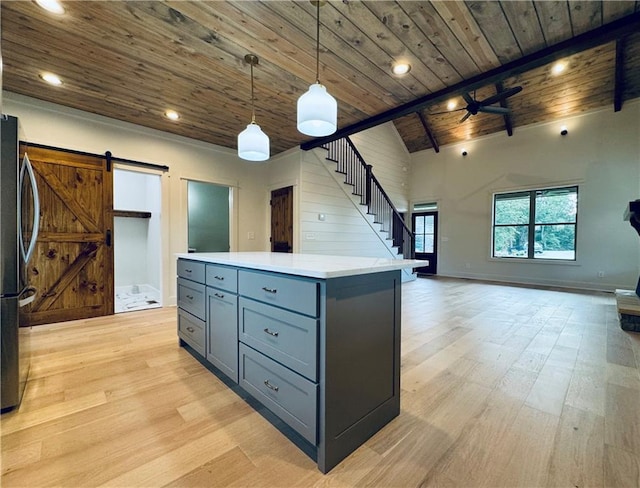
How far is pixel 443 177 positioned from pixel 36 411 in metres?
9.16

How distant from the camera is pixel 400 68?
2.86 m

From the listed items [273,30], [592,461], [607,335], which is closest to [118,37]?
[273,30]

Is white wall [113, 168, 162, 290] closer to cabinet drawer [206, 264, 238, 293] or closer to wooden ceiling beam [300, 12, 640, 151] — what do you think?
cabinet drawer [206, 264, 238, 293]

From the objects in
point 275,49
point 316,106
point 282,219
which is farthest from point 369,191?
point 316,106

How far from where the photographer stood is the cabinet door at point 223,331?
1.89 m

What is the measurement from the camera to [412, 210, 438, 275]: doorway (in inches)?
338

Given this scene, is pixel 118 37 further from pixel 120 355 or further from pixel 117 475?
pixel 117 475

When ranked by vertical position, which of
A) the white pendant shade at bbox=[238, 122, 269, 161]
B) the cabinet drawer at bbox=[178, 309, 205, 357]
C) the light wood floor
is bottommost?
the light wood floor

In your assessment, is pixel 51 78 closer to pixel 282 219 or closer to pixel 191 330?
pixel 191 330

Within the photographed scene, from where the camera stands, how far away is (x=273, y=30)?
2.33 m

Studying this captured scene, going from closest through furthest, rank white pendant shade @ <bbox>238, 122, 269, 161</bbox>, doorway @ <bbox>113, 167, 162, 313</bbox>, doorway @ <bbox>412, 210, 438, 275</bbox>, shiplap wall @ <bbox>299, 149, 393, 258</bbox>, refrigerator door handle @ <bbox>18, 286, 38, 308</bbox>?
1. refrigerator door handle @ <bbox>18, 286, 38, 308</bbox>
2. white pendant shade @ <bbox>238, 122, 269, 161</bbox>
3. shiplap wall @ <bbox>299, 149, 393, 258</bbox>
4. doorway @ <bbox>113, 167, 162, 313</bbox>
5. doorway @ <bbox>412, 210, 438, 275</bbox>

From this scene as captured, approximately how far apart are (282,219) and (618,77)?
23.0ft

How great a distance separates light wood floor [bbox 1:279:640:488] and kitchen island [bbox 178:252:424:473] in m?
0.16

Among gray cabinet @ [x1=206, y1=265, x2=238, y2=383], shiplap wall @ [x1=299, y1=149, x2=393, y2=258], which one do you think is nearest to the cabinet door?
gray cabinet @ [x1=206, y1=265, x2=238, y2=383]
